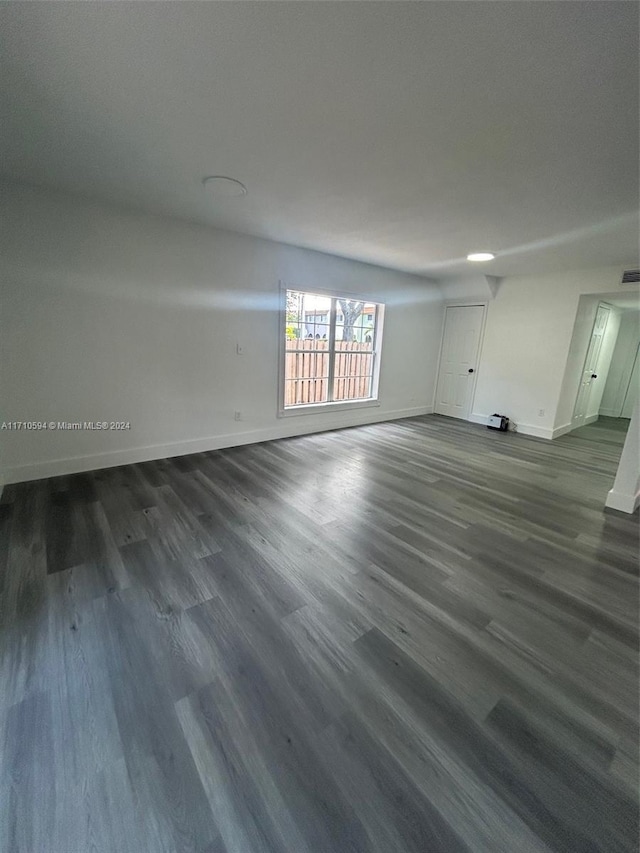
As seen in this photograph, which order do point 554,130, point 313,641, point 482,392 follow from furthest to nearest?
point 482,392 < point 554,130 < point 313,641

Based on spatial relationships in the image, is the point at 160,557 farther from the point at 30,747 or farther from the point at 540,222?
the point at 540,222

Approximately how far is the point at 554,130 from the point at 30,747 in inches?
132

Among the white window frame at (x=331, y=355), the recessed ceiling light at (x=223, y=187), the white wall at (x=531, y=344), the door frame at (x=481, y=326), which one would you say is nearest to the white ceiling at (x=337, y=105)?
the recessed ceiling light at (x=223, y=187)

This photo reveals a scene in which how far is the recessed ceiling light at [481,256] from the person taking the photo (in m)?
3.90

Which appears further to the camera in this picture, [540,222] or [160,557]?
[540,222]

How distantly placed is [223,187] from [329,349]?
2.63 m

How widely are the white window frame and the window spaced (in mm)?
16

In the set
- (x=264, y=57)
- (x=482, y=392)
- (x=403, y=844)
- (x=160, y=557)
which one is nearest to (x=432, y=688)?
(x=403, y=844)

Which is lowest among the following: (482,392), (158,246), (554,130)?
(482,392)

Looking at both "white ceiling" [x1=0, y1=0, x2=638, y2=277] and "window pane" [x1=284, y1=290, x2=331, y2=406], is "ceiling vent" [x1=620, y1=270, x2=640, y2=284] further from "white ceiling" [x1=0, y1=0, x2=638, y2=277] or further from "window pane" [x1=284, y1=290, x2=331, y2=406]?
"window pane" [x1=284, y1=290, x2=331, y2=406]

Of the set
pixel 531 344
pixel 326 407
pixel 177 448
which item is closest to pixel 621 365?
pixel 531 344

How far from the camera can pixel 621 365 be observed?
21.7 ft

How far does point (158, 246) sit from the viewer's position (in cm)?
321

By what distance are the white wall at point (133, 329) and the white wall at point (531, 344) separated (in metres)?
2.74
